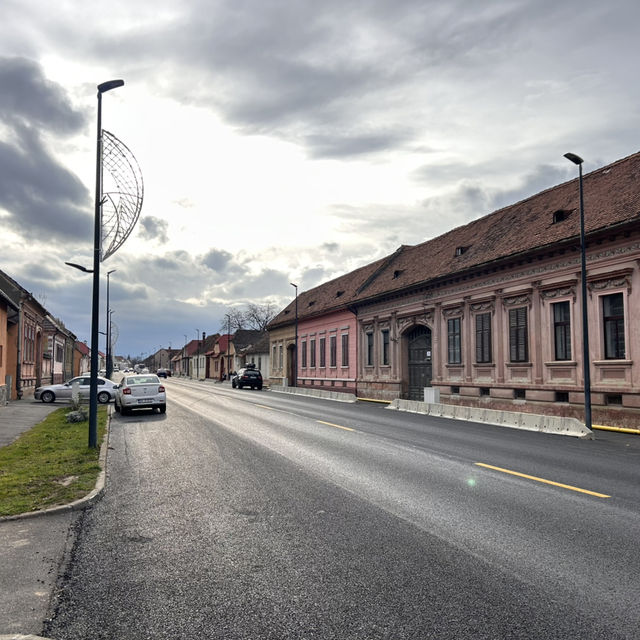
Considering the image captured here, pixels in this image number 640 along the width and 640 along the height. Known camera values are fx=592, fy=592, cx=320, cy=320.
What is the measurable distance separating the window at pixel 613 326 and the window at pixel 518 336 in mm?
4030

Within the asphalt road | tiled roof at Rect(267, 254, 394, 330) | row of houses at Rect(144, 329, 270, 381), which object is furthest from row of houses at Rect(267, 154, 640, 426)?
row of houses at Rect(144, 329, 270, 381)

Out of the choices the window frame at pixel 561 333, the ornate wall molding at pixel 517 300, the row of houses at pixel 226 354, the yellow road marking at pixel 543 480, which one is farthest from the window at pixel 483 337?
the row of houses at pixel 226 354

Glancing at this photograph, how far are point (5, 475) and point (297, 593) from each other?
22.7ft

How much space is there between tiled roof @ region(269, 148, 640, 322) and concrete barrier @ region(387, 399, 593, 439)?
265 inches

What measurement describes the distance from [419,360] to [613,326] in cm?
1415

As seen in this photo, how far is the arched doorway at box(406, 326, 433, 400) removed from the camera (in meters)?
32.7

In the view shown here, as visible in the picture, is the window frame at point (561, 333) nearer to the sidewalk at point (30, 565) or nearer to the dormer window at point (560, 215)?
the dormer window at point (560, 215)

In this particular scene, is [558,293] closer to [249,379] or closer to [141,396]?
[141,396]

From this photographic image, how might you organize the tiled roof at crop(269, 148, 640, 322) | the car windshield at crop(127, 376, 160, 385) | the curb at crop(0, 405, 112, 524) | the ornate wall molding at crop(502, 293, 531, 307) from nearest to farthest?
the curb at crop(0, 405, 112, 524), the tiled roof at crop(269, 148, 640, 322), the car windshield at crop(127, 376, 160, 385), the ornate wall molding at crop(502, 293, 531, 307)

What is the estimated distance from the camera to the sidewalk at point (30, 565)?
407cm

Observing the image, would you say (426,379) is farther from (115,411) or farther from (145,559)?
(145,559)

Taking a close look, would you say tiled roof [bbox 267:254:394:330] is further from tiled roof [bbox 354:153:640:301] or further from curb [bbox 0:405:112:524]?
curb [bbox 0:405:112:524]

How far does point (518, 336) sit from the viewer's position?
24781 mm

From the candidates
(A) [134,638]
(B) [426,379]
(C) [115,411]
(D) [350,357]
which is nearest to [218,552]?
(A) [134,638]
